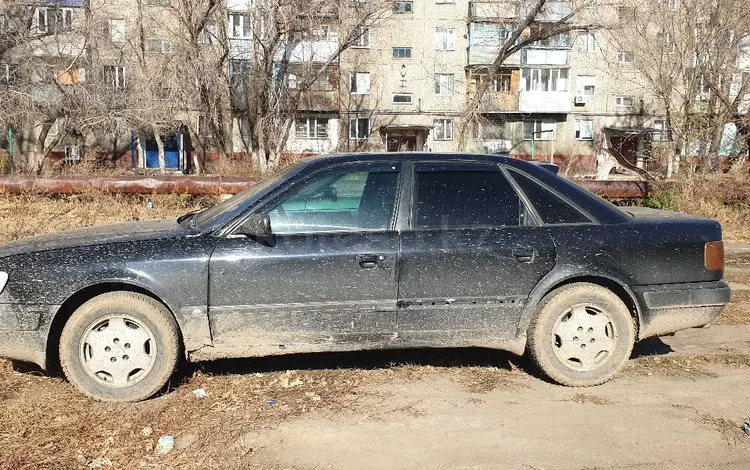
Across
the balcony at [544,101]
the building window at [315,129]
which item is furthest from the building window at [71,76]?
the balcony at [544,101]

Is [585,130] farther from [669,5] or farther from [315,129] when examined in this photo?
[669,5]

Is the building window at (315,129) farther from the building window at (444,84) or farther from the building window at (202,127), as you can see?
the building window at (202,127)

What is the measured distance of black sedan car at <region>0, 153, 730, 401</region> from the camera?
4000 millimetres

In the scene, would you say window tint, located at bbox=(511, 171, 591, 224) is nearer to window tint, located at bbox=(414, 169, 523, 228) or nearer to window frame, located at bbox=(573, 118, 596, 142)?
window tint, located at bbox=(414, 169, 523, 228)

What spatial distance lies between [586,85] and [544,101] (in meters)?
4.49

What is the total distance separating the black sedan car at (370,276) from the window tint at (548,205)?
0.01 m

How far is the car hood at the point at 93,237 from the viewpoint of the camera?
4.12 metres

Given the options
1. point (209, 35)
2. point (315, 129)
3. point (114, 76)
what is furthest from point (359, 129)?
point (114, 76)

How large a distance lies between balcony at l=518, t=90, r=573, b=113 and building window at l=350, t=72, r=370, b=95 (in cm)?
1038

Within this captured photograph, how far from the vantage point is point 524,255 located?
14.1 ft

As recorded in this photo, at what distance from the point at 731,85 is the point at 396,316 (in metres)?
16.0

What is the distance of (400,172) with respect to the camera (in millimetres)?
4418

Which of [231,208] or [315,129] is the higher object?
[315,129]

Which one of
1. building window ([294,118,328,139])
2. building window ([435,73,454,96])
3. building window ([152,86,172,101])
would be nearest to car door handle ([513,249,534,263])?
building window ([152,86,172,101])
